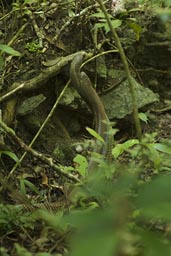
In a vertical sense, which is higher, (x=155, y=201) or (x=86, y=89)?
(x=155, y=201)

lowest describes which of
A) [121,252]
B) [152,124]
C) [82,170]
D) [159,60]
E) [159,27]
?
[152,124]

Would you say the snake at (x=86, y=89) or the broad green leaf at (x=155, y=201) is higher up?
the broad green leaf at (x=155, y=201)

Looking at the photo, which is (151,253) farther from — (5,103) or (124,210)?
(5,103)

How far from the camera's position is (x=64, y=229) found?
76.7 inches

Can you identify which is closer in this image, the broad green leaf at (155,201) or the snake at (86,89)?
the broad green leaf at (155,201)

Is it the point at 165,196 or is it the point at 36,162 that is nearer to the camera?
the point at 165,196

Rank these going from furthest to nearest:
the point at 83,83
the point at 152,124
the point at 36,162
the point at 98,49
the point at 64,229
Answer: the point at 152,124 → the point at 98,49 → the point at 83,83 → the point at 36,162 → the point at 64,229

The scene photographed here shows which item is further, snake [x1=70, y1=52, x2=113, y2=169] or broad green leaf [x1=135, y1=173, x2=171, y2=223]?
snake [x1=70, y1=52, x2=113, y2=169]

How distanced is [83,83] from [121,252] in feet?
10.4

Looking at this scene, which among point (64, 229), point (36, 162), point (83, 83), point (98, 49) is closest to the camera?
point (64, 229)

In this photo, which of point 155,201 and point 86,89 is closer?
point 155,201

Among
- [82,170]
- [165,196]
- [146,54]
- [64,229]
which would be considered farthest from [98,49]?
[165,196]

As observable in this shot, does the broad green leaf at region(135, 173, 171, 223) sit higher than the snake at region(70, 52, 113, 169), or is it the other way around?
the broad green leaf at region(135, 173, 171, 223)

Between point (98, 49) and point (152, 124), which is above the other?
point (98, 49)
